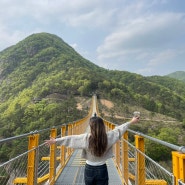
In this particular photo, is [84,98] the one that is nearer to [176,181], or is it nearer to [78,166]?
[78,166]

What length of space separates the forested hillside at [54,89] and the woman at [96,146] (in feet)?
99.8

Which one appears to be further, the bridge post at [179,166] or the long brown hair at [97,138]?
the long brown hair at [97,138]

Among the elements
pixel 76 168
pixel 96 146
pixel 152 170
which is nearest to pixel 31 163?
pixel 96 146

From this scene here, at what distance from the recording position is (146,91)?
Answer: 314ft

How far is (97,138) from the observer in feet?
8.05

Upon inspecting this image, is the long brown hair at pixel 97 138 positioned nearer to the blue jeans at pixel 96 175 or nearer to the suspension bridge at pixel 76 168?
the blue jeans at pixel 96 175

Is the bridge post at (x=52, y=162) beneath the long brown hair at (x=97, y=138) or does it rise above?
beneath

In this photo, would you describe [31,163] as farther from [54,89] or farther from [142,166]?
[54,89]

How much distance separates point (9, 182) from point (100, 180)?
105cm

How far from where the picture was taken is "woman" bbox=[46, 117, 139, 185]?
246cm

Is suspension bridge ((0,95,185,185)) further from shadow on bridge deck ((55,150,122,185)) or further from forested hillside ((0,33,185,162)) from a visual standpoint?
forested hillside ((0,33,185,162))

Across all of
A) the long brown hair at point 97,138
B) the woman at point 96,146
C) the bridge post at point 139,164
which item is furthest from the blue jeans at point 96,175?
the bridge post at point 139,164

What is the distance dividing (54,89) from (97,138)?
6844 cm

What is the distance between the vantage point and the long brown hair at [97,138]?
8.06ft
